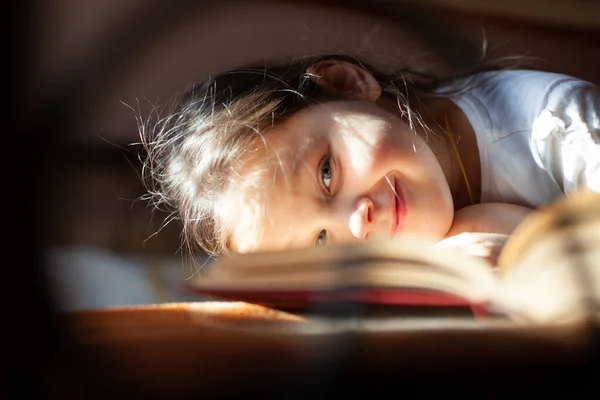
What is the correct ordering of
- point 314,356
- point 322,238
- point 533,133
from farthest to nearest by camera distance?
point 533,133 → point 322,238 → point 314,356

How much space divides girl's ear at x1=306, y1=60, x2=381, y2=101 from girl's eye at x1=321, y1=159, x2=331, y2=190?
11 cm

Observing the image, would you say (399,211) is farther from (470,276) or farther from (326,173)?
(470,276)

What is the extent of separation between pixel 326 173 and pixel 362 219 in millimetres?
52

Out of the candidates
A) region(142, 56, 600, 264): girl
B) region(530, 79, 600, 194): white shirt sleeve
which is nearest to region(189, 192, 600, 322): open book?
region(142, 56, 600, 264): girl

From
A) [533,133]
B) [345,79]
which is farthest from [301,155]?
[533,133]

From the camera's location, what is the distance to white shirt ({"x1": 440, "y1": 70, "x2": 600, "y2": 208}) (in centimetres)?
53

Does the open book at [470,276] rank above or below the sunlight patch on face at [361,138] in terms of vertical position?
below

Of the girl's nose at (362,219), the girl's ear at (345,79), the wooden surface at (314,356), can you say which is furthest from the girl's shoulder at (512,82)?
the wooden surface at (314,356)

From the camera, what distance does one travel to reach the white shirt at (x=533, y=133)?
1.74 feet

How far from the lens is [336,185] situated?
49 cm

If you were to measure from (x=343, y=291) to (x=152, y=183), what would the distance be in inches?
15.9

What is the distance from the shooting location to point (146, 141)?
626mm

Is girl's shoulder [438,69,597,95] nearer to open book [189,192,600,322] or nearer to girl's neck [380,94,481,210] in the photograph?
girl's neck [380,94,481,210]

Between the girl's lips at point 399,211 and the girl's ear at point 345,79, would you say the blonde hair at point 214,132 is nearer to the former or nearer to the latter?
the girl's ear at point 345,79
